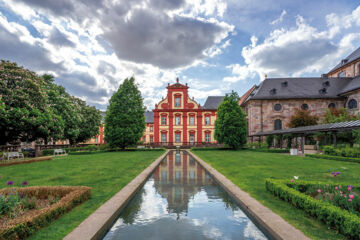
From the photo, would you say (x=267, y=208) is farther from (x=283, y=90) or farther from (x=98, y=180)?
(x=283, y=90)

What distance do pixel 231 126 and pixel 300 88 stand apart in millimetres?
19118

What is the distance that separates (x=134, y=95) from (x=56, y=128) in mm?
13586

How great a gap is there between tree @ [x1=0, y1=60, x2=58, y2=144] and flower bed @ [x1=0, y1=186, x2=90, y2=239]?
16.1m

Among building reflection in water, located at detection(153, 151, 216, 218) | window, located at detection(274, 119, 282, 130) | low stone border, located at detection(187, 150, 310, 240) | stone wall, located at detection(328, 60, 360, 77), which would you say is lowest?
building reflection in water, located at detection(153, 151, 216, 218)

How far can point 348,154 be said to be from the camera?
18.6m

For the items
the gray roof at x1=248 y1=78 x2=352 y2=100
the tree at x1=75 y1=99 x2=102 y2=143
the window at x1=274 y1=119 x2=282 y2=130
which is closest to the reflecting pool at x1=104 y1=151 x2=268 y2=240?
the tree at x1=75 y1=99 x2=102 y2=143

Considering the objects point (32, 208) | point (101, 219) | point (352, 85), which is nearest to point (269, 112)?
point (352, 85)

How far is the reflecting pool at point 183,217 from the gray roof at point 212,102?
40.4 m

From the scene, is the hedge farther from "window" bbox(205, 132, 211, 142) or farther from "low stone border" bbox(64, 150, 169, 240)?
"window" bbox(205, 132, 211, 142)

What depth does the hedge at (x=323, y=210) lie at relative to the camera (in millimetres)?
3561

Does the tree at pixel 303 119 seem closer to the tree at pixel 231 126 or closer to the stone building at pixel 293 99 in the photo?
the stone building at pixel 293 99

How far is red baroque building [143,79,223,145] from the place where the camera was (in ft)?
151

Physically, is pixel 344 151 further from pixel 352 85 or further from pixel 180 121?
pixel 180 121

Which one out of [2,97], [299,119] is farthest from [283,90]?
[2,97]
